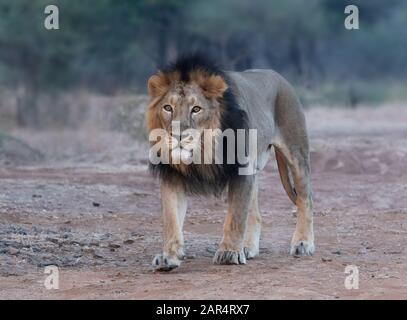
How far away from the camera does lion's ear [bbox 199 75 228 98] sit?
7574 mm

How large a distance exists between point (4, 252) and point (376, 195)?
572 centimetres

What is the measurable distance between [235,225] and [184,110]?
37.8 inches

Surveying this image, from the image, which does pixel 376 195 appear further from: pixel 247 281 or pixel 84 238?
pixel 247 281

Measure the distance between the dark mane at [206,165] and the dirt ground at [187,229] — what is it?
597mm

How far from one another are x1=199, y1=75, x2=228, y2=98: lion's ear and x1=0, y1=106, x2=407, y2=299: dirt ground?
4.00 ft

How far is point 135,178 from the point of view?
1390 cm

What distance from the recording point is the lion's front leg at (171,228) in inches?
291

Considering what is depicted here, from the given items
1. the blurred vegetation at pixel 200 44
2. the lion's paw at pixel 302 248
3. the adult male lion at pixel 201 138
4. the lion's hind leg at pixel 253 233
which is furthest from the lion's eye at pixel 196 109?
the blurred vegetation at pixel 200 44

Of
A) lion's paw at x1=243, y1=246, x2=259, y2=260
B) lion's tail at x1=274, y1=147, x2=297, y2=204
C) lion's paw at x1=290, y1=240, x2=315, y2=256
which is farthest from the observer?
lion's tail at x1=274, y1=147, x2=297, y2=204

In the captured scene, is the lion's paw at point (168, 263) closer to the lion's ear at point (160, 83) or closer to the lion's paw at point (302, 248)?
the lion's ear at point (160, 83)

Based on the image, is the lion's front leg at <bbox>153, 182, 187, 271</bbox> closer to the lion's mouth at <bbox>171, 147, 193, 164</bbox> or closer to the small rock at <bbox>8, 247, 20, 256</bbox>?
the lion's mouth at <bbox>171, 147, 193, 164</bbox>

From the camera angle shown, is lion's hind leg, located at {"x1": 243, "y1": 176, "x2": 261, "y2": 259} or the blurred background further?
the blurred background

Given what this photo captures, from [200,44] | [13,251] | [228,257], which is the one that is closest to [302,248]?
[228,257]

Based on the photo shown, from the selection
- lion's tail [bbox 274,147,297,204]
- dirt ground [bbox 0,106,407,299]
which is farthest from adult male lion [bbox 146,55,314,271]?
lion's tail [bbox 274,147,297,204]
